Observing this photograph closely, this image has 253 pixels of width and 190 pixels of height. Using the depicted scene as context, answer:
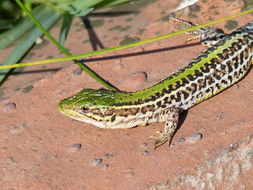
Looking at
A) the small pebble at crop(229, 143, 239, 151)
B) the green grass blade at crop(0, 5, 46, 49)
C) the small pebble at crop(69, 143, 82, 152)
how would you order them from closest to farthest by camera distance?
1. the small pebble at crop(229, 143, 239, 151)
2. the small pebble at crop(69, 143, 82, 152)
3. the green grass blade at crop(0, 5, 46, 49)

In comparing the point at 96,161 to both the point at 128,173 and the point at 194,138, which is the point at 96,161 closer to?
the point at 128,173

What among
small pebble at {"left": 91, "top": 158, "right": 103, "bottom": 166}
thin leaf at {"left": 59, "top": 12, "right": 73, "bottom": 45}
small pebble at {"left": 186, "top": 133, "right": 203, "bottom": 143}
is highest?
thin leaf at {"left": 59, "top": 12, "right": 73, "bottom": 45}

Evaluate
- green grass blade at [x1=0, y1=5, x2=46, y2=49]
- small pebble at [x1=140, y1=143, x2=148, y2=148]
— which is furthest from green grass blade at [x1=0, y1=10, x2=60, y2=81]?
small pebble at [x1=140, y1=143, x2=148, y2=148]

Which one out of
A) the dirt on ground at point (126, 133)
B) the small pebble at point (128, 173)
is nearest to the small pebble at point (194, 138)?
the dirt on ground at point (126, 133)

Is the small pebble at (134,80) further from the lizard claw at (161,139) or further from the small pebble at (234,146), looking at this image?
the small pebble at (234,146)

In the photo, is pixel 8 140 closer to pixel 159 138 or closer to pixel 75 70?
pixel 75 70

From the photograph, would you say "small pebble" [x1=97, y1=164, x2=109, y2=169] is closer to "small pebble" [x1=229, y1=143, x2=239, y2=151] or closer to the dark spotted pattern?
the dark spotted pattern

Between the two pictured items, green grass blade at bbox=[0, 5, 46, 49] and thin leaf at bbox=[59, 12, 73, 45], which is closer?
thin leaf at bbox=[59, 12, 73, 45]

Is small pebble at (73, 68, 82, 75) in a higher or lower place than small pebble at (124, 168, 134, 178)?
higher

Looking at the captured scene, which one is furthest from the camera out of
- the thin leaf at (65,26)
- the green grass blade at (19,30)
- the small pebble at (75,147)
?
the green grass blade at (19,30)
